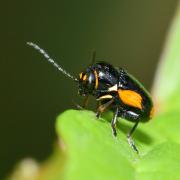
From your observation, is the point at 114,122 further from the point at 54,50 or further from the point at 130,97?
the point at 54,50

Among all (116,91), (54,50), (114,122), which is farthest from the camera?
(54,50)

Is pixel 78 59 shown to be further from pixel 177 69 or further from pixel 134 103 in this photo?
pixel 134 103

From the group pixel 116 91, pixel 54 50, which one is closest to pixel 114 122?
pixel 116 91

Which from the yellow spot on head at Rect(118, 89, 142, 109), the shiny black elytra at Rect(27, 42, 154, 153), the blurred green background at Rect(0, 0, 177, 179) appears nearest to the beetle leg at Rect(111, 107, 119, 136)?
the shiny black elytra at Rect(27, 42, 154, 153)

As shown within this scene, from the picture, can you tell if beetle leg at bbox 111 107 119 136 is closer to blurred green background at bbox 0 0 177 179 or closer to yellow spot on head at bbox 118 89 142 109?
yellow spot on head at bbox 118 89 142 109

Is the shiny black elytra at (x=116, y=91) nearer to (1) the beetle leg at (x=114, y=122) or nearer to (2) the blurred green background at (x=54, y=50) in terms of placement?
(1) the beetle leg at (x=114, y=122)

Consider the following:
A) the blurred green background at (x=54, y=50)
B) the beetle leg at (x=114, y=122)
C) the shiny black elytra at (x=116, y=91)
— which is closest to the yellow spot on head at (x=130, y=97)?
the shiny black elytra at (x=116, y=91)
